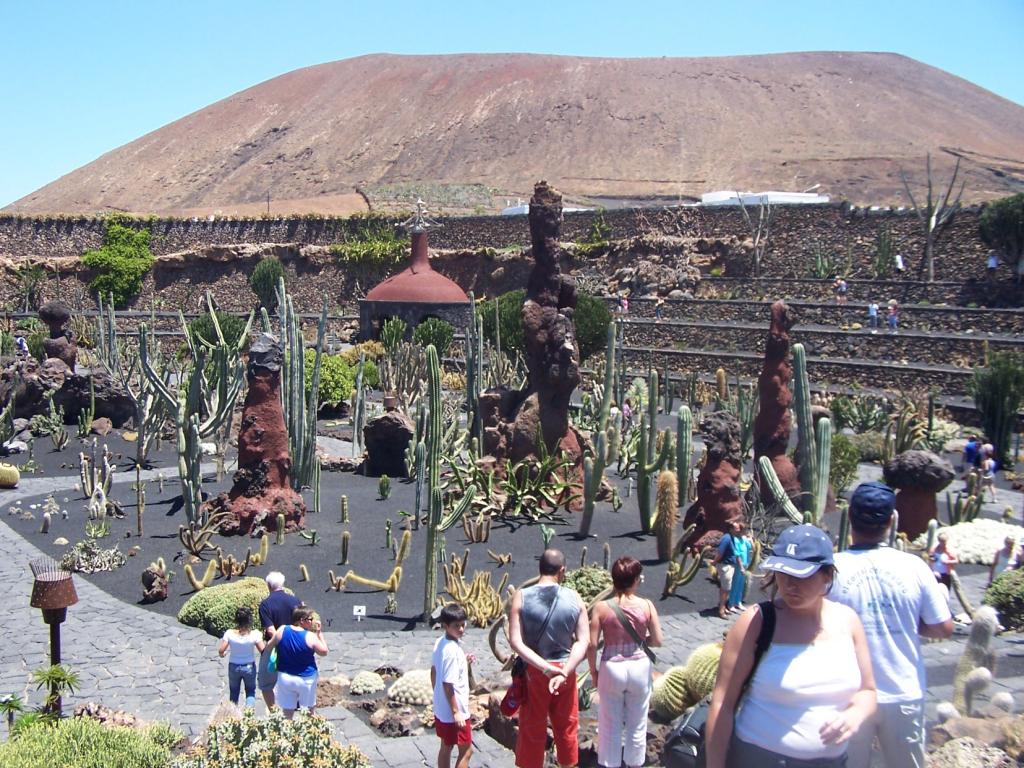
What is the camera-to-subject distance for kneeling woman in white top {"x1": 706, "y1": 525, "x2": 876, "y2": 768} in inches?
129

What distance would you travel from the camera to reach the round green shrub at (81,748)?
16.2 ft

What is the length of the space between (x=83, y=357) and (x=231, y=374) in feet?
40.0

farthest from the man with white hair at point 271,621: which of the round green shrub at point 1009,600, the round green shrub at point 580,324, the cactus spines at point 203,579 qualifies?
the round green shrub at point 580,324

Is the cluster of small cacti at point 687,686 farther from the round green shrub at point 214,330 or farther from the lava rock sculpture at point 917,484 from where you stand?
the round green shrub at point 214,330

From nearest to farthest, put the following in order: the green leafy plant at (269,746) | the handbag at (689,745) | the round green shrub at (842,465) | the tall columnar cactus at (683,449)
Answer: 1. the handbag at (689,745)
2. the green leafy plant at (269,746)
3. the tall columnar cactus at (683,449)
4. the round green shrub at (842,465)

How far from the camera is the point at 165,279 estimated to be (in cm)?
Answer: 4203

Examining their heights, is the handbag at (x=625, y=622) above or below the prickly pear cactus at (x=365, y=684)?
above

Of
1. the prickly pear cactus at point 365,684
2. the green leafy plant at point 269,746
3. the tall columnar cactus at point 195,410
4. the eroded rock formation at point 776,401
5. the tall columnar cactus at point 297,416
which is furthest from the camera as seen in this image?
the tall columnar cactus at point 297,416

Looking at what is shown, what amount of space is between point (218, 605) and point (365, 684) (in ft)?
6.83

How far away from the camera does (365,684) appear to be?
7375 millimetres

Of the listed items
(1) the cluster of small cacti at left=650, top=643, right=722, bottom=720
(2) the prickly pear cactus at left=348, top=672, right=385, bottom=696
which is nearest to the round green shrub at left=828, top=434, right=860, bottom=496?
(1) the cluster of small cacti at left=650, top=643, right=722, bottom=720

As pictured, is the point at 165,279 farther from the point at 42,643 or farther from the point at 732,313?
the point at 42,643

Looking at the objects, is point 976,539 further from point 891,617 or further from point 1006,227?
point 1006,227

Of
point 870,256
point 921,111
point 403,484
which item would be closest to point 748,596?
point 403,484
